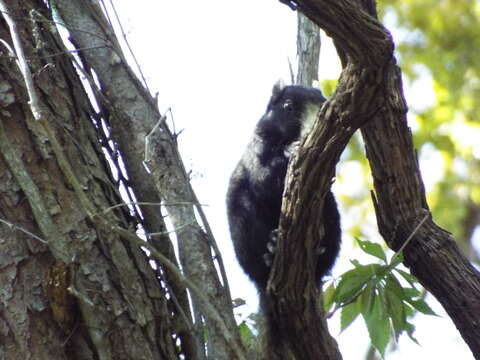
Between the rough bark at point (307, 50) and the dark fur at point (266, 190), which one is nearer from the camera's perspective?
the dark fur at point (266, 190)

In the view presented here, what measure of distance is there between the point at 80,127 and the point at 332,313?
135 cm

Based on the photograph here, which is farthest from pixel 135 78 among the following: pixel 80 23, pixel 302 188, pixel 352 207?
pixel 352 207

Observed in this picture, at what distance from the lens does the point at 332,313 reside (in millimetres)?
3291

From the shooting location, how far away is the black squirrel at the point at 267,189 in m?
4.19

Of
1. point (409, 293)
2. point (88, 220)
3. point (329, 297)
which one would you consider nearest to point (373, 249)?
point (409, 293)

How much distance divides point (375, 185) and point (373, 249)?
1.11 ft

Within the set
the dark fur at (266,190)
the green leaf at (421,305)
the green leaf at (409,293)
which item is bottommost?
the green leaf at (421,305)

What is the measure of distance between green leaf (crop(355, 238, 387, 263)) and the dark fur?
0.72 meters

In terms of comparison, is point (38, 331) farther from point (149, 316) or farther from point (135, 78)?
point (135, 78)

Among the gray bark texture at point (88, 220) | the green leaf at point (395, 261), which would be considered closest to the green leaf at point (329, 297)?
the green leaf at point (395, 261)

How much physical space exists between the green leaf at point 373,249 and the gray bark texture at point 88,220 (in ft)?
2.40

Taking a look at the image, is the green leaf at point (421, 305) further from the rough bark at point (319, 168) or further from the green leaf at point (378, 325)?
the rough bark at point (319, 168)

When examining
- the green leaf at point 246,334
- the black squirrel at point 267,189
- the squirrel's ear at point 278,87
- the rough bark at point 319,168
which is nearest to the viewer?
the rough bark at point 319,168

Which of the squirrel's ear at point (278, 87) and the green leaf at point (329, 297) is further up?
the squirrel's ear at point (278, 87)
